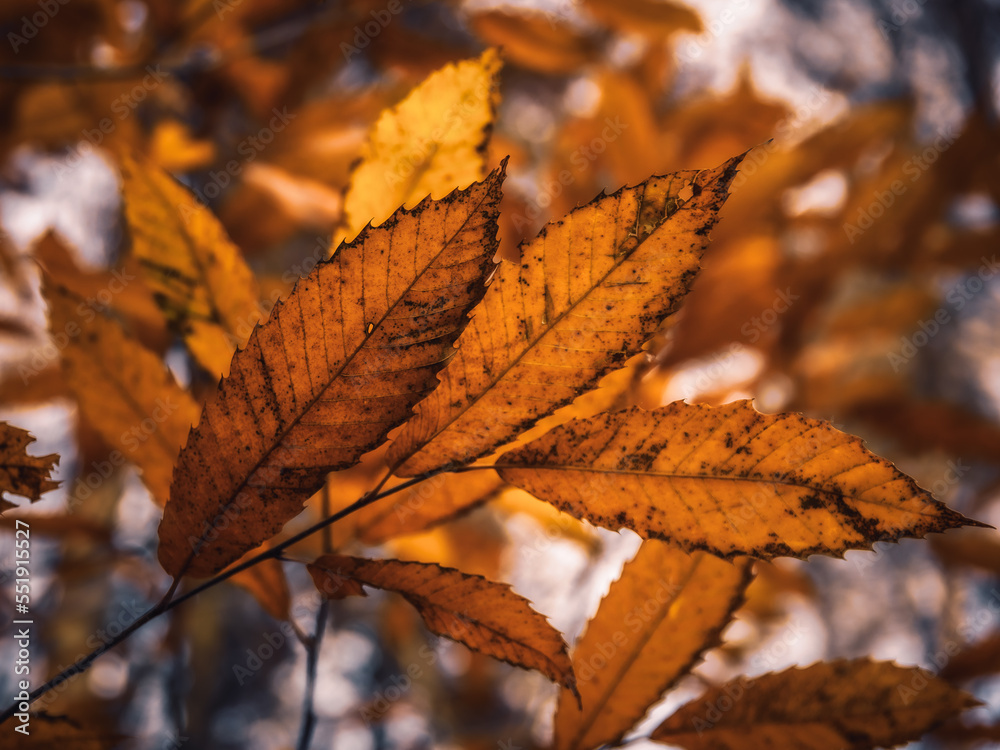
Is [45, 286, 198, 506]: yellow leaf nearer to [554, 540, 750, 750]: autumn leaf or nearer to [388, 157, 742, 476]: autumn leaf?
[388, 157, 742, 476]: autumn leaf

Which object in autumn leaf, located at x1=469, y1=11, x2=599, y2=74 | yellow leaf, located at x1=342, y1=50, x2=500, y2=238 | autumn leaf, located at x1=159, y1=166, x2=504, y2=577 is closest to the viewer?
autumn leaf, located at x1=159, y1=166, x2=504, y2=577

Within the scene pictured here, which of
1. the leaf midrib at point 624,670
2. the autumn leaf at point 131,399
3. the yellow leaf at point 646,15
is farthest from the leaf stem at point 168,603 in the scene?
the yellow leaf at point 646,15

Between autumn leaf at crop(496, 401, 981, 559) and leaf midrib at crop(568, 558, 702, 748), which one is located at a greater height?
autumn leaf at crop(496, 401, 981, 559)

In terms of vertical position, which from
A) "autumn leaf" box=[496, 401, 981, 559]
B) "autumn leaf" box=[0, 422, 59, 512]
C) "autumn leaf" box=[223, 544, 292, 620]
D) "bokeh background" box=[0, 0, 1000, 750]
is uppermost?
"bokeh background" box=[0, 0, 1000, 750]

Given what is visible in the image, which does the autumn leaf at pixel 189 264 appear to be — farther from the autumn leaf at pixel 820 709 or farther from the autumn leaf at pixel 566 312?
the autumn leaf at pixel 820 709

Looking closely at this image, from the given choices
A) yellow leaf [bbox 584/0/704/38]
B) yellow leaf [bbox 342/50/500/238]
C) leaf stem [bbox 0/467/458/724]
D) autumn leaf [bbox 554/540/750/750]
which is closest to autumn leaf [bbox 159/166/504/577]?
leaf stem [bbox 0/467/458/724]

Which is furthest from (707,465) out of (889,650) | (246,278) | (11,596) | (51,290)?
(889,650)
